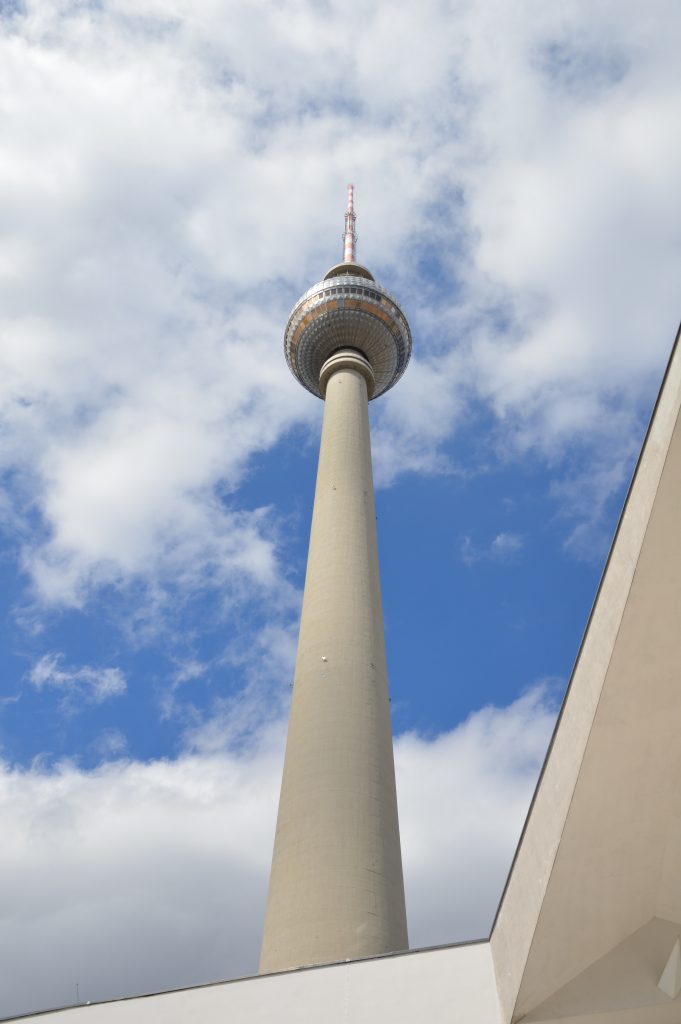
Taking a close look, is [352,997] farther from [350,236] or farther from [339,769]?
[350,236]

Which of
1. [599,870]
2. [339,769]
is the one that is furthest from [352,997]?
[339,769]

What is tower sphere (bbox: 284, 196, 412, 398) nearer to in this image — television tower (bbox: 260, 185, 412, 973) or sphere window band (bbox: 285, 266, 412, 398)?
sphere window band (bbox: 285, 266, 412, 398)

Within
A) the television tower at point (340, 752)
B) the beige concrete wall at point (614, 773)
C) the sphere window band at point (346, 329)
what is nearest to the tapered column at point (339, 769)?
the television tower at point (340, 752)

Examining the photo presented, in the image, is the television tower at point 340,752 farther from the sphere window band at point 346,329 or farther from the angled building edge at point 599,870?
the angled building edge at point 599,870

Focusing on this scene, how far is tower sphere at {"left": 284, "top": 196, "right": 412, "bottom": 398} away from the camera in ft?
146

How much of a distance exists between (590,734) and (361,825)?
54.4 feet

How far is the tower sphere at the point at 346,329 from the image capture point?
146 feet

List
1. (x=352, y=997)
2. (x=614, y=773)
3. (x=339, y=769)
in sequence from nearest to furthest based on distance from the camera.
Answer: (x=614, y=773) < (x=352, y=997) < (x=339, y=769)

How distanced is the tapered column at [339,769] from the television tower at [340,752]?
3 centimetres

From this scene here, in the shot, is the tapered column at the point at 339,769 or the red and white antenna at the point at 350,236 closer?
the tapered column at the point at 339,769

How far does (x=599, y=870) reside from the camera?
9180mm

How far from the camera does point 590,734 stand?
8.59 metres

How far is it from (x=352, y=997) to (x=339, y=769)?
15055mm

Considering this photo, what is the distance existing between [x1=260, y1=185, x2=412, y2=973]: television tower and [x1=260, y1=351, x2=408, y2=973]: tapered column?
1.4 inches
